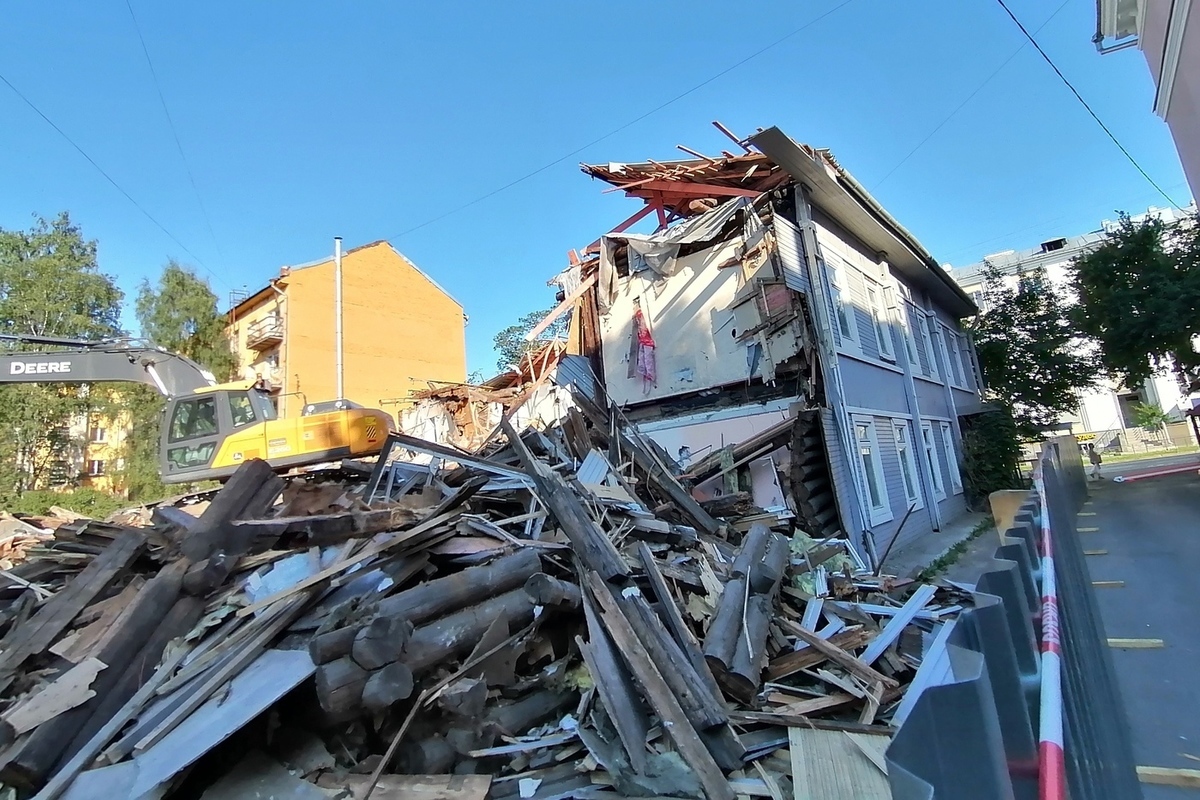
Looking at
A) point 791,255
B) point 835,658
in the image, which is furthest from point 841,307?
point 835,658

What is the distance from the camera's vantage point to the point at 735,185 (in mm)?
10828

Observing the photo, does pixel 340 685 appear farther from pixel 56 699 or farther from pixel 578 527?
pixel 578 527

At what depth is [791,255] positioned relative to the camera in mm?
10195

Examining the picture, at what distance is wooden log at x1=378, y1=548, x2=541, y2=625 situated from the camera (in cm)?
334

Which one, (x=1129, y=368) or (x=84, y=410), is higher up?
(x=84, y=410)

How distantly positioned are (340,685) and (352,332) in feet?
85.5

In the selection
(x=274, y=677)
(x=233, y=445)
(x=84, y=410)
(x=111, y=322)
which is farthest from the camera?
(x=111, y=322)

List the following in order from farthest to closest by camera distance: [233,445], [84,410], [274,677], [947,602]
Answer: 1. [84,410]
2. [233,445]
3. [947,602]
4. [274,677]

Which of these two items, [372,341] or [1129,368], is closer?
[1129,368]

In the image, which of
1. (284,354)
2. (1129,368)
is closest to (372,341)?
(284,354)

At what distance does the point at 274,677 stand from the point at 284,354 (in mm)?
24410

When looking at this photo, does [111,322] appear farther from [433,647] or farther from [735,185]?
[433,647]

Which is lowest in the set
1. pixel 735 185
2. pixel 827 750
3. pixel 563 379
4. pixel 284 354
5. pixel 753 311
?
pixel 827 750

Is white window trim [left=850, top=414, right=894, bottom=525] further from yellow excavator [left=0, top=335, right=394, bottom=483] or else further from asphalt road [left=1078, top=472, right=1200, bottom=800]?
yellow excavator [left=0, top=335, right=394, bottom=483]
